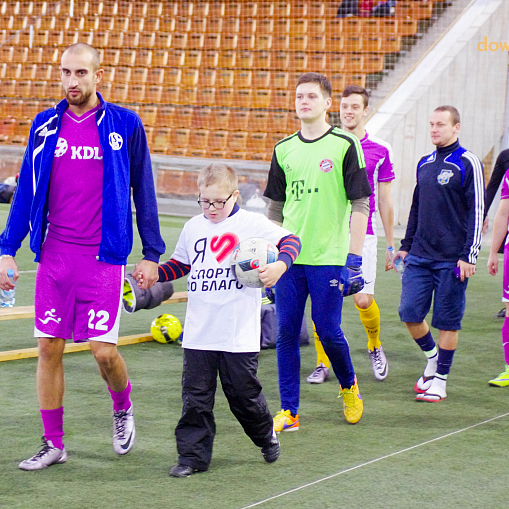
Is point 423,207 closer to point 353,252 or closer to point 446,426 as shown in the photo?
point 353,252

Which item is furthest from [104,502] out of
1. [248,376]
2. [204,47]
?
[204,47]

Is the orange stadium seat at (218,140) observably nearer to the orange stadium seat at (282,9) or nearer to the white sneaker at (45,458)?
the orange stadium seat at (282,9)

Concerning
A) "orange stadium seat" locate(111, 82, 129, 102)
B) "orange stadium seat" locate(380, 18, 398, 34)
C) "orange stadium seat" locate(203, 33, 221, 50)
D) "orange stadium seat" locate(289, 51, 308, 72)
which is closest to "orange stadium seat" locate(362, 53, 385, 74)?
"orange stadium seat" locate(380, 18, 398, 34)

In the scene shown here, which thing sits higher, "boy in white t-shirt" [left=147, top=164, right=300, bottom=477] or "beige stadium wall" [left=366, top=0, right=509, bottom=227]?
"beige stadium wall" [left=366, top=0, right=509, bottom=227]

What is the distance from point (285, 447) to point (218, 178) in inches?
51.8

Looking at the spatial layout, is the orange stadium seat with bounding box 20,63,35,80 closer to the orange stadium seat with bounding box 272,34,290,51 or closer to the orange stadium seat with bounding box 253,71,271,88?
the orange stadium seat with bounding box 253,71,271,88

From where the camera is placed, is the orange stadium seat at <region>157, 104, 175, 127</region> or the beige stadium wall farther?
the orange stadium seat at <region>157, 104, 175, 127</region>

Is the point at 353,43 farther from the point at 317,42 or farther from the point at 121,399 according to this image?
the point at 121,399

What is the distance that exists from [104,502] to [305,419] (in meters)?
1.44

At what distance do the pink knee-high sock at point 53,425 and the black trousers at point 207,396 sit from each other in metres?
0.52

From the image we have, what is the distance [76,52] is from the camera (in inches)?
126

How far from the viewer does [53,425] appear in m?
3.33

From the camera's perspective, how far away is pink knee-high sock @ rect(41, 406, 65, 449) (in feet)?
10.9

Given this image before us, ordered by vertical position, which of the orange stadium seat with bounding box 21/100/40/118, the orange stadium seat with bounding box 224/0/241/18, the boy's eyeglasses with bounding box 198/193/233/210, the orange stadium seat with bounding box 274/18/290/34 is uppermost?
the orange stadium seat with bounding box 224/0/241/18
